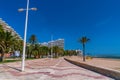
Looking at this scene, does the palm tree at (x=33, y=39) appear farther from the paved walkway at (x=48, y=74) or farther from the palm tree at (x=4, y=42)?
the paved walkway at (x=48, y=74)

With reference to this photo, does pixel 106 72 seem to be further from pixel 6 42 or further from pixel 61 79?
pixel 6 42

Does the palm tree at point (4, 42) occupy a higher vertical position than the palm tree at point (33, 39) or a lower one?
lower

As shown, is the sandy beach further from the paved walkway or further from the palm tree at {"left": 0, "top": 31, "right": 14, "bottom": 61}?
the palm tree at {"left": 0, "top": 31, "right": 14, "bottom": 61}

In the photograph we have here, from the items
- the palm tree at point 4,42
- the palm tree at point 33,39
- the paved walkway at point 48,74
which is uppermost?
the palm tree at point 33,39

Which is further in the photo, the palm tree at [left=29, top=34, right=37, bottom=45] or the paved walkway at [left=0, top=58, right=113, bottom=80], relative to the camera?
the palm tree at [left=29, top=34, right=37, bottom=45]

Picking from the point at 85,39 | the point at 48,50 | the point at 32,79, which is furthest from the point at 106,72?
the point at 48,50

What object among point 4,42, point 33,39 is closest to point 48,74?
point 4,42

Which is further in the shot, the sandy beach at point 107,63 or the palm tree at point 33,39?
the palm tree at point 33,39

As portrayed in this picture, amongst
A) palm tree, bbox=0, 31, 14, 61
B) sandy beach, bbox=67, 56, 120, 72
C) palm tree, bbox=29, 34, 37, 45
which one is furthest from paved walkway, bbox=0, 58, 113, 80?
palm tree, bbox=29, 34, 37, 45

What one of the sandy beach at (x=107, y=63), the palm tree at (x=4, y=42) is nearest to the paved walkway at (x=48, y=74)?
the sandy beach at (x=107, y=63)

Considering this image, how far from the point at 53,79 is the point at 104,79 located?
3300 mm

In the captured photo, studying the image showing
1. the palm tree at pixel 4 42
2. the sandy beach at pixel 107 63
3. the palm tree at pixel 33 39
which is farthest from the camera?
the palm tree at pixel 33 39

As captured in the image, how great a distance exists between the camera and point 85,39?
6656 cm

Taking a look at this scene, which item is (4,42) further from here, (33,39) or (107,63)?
(33,39)
